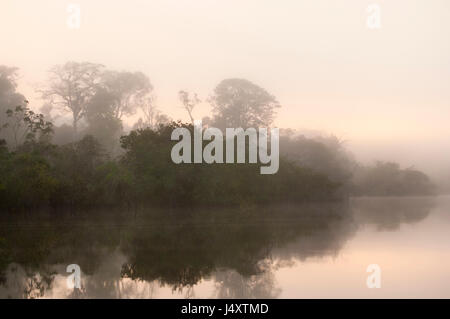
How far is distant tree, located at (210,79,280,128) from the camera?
2135 inches

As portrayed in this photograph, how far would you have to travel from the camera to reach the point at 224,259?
13656 millimetres

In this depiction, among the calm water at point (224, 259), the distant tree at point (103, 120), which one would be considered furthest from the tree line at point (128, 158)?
the calm water at point (224, 259)

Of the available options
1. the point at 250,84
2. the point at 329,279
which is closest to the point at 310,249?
the point at 329,279

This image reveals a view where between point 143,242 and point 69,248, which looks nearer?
point 69,248

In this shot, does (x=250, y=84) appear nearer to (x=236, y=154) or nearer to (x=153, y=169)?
(x=236, y=154)

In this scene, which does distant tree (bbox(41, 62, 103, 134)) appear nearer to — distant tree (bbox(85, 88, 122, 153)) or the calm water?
distant tree (bbox(85, 88, 122, 153))

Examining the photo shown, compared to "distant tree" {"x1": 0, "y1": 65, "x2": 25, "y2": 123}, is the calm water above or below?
below

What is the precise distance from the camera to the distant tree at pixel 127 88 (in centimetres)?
5334

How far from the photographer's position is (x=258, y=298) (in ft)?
30.0

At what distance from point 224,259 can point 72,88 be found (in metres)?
39.0

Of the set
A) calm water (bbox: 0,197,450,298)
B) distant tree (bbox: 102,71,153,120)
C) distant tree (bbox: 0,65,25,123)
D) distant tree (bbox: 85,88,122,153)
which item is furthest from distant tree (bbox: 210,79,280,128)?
calm water (bbox: 0,197,450,298)

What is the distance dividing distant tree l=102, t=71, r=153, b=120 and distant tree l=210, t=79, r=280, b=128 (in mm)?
7007
